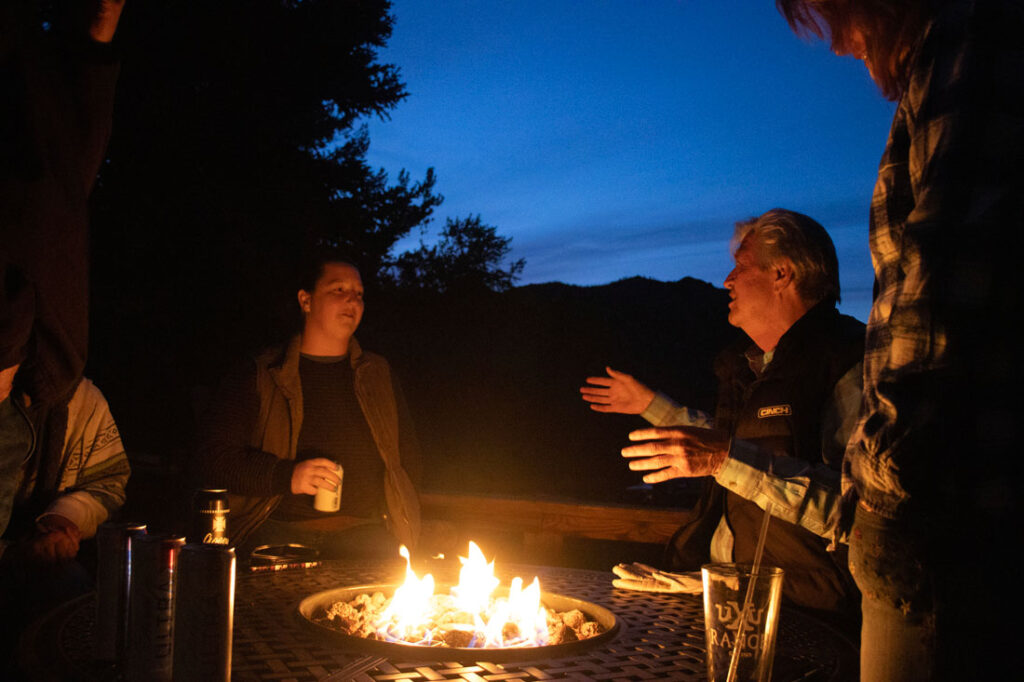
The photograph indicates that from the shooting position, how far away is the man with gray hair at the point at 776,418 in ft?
6.64

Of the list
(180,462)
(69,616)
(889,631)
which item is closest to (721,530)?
(889,631)

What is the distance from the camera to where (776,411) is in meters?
A: 2.43

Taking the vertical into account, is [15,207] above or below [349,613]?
above

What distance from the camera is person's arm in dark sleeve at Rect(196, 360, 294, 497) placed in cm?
320

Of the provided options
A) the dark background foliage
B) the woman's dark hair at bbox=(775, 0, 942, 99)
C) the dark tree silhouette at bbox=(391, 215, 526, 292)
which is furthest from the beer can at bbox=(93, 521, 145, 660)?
the dark tree silhouette at bbox=(391, 215, 526, 292)

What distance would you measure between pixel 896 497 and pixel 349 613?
1231 millimetres

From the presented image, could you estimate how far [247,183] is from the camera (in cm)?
1012

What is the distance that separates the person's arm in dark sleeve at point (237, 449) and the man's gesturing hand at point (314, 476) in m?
0.15

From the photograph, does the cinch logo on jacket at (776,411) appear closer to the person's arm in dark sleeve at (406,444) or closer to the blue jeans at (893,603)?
the blue jeans at (893,603)

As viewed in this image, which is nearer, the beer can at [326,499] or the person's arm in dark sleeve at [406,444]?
the beer can at [326,499]

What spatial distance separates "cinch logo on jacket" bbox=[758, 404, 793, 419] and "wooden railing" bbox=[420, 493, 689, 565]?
0.93 m

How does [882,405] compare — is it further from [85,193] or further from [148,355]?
[148,355]

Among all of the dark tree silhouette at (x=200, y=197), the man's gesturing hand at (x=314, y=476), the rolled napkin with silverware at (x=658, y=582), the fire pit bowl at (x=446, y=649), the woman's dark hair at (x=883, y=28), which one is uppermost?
the dark tree silhouette at (x=200, y=197)

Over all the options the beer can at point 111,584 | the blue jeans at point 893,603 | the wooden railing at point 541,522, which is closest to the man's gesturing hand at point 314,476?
the wooden railing at point 541,522
